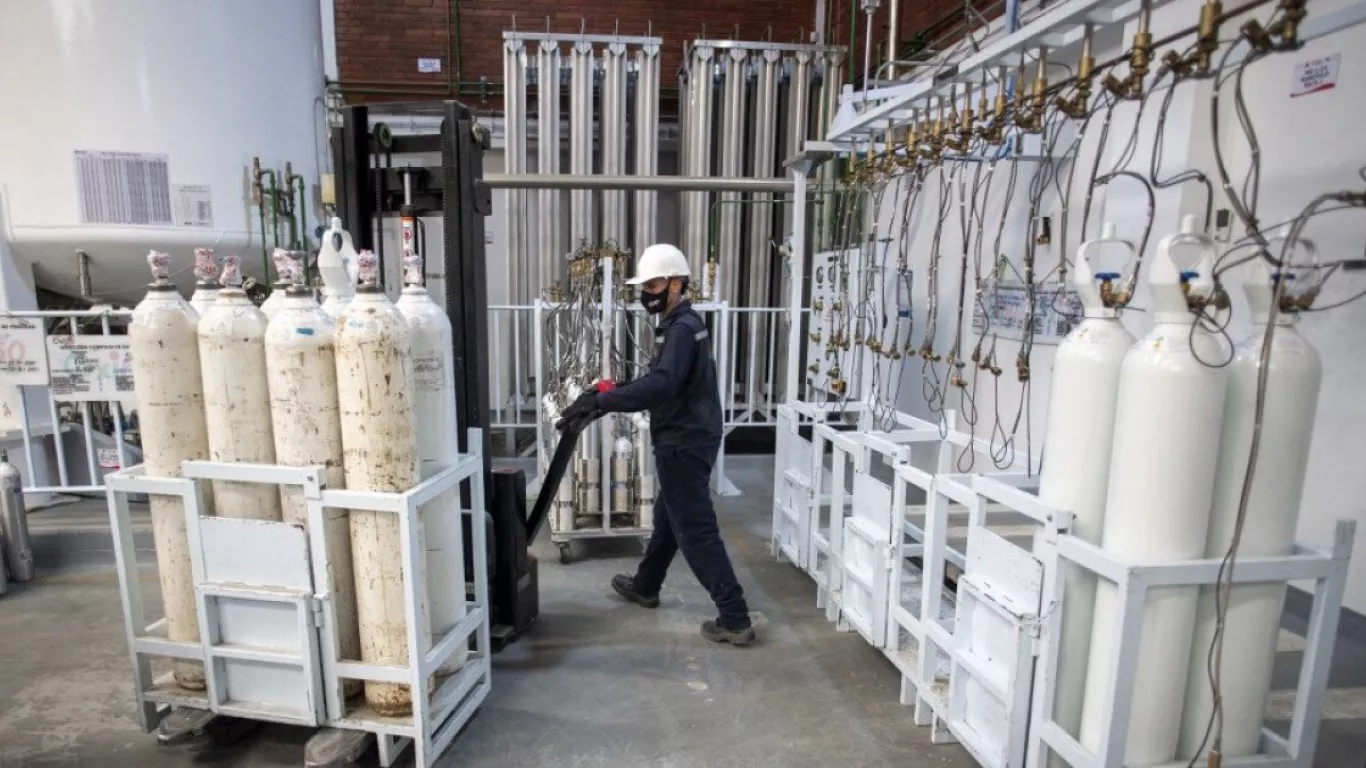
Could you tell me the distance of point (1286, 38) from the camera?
1273 millimetres

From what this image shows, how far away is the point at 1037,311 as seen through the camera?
3.43m

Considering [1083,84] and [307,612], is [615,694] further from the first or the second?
[1083,84]

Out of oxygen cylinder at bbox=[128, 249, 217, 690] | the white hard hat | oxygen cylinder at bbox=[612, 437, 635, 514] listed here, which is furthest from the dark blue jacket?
oxygen cylinder at bbox=[128, 249, 217, 690]

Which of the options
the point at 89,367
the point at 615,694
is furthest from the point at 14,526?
the point at 615,694

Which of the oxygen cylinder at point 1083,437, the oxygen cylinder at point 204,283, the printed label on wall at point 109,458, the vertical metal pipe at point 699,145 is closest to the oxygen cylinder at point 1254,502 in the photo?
the oxygen cylinder at point 1083,437

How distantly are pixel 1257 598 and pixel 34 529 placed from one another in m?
5.12

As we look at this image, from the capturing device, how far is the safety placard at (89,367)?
10.6 ft

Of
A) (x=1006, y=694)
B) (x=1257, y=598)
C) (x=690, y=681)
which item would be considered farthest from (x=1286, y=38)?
(x=690, y=681)

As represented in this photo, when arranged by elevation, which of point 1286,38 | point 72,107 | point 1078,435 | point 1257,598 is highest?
point 72,107

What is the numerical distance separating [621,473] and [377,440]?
1.86 metres

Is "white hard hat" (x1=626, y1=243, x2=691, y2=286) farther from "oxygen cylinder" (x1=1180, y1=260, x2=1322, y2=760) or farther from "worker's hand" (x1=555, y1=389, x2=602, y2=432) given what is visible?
"oxygen cylinder" (x1=1180, y1=260, x2=1322, y2=760)

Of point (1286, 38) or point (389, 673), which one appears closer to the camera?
point (1286, 38)

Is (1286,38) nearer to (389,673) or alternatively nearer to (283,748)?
(389,673)

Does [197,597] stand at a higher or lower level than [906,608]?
higher
